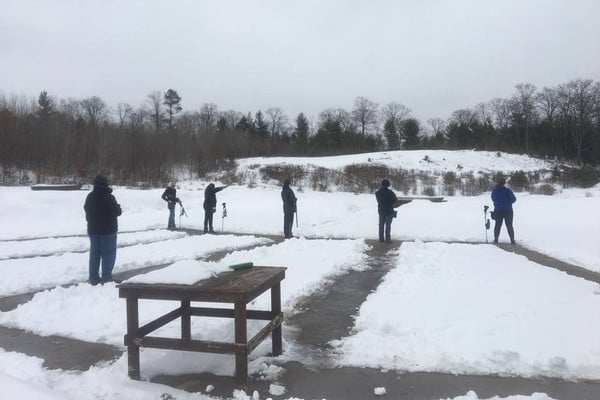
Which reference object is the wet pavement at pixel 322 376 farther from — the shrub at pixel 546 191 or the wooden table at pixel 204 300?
the shrub at pixel 546 191

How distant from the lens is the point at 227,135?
58.2 meters

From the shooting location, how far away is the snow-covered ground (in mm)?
4773

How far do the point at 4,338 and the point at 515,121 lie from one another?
279 ft

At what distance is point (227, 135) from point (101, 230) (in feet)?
164

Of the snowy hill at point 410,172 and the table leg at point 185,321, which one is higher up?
the snowy hill at point 410,172

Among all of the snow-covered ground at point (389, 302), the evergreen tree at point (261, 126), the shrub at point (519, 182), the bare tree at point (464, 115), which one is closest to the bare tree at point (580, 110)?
the bare tree at point (464, 115)

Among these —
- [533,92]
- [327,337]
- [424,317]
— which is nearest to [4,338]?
[327,337]

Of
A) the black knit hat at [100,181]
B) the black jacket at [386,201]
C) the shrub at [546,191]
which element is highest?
the black knit hat at [100,181]

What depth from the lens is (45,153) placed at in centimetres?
4244

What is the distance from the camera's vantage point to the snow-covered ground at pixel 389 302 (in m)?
4.77

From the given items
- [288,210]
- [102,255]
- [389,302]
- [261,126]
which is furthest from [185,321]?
[261,126]

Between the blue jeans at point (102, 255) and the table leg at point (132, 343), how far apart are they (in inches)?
Result: 183

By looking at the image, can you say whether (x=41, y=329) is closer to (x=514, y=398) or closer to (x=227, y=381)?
(x=227, y=381)

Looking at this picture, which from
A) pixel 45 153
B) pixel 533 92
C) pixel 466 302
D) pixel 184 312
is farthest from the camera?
pixel 533 92
